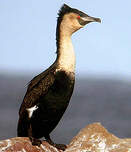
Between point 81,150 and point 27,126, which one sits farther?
point 27,126

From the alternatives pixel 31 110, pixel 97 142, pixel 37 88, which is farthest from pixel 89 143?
pixel 37 88

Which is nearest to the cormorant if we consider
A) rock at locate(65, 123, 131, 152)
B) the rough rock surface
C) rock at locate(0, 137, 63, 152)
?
rock at locate(0, 137, 63, 152)

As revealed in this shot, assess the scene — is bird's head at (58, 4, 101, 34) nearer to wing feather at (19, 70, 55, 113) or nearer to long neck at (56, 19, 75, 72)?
long neck at (56, 19, 75, 72)

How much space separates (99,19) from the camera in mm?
11000

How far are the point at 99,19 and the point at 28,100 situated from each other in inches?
98.3

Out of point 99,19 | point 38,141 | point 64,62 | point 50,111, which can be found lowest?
point 38,141

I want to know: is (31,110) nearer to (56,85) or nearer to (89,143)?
(56,85)

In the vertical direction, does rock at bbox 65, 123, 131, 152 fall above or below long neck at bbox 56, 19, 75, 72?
below

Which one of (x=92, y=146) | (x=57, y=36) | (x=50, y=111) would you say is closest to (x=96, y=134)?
(x=92, y=146)

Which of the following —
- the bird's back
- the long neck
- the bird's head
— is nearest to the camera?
the long neck

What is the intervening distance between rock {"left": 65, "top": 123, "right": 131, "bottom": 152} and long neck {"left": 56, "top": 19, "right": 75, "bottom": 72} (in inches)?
56.7

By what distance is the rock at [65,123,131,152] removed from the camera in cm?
1000

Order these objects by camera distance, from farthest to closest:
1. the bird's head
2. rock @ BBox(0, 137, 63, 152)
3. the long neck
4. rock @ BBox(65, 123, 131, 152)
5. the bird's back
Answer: the bird's head < the bird's back < the long neck < rock @ BBox(0, 137, 63, 152) < rock @ BBox(65, 123, 131, 152)

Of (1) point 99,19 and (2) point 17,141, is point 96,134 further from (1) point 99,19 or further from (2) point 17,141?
(1) point 99,19
